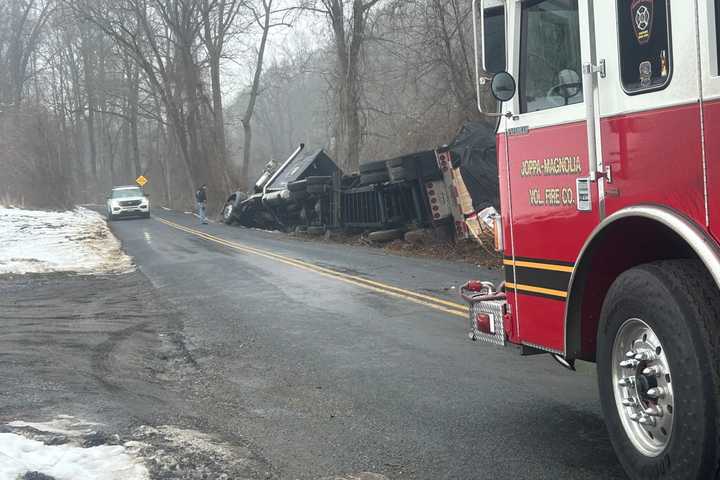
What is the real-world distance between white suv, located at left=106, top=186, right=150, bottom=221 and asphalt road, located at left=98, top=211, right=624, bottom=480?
102ft

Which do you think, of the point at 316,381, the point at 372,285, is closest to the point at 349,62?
the point at 372,285

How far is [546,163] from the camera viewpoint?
463cm

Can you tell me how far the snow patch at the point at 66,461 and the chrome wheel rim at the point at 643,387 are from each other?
8.21 ft

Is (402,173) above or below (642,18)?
below

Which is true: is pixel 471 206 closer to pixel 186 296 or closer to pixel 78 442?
pixel 186 296

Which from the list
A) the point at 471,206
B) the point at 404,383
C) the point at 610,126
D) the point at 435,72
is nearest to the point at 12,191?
the point at 435,72

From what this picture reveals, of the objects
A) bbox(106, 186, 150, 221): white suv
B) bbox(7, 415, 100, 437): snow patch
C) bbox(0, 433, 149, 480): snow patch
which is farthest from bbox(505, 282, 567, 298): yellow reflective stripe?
bbox(106, 186, 150, 221): white suv

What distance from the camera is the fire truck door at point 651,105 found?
11.1 feet

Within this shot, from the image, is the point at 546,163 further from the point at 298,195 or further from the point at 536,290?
the point at 298,195

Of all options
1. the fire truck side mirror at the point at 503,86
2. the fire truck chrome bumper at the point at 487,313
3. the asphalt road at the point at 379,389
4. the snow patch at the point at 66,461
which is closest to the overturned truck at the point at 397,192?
the asphalt road at the point at 379,389

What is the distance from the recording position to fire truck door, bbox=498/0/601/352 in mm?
4309

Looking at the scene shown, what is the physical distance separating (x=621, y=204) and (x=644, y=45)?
77 centimetres

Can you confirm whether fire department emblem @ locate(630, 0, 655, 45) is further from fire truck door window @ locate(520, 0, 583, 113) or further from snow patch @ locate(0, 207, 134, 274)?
snow patch @ locate(0, 207, 134, 274)

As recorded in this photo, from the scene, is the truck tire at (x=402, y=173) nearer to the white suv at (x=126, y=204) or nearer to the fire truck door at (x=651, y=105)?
the fire truck door at (x=651, y=105)
